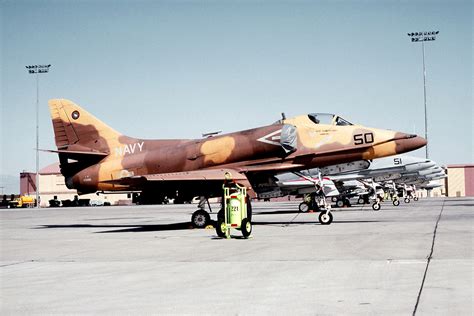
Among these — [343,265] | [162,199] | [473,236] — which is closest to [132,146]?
[162,199]

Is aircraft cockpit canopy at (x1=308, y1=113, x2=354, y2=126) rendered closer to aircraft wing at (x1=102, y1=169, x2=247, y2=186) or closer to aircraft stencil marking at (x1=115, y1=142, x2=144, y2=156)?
Answer: aircraft wing at (x1=102, y1=169, x2=247, y2=186)

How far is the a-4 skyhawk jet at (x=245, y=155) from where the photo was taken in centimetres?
2064

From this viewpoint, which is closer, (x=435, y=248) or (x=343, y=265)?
(x=343, y=265)

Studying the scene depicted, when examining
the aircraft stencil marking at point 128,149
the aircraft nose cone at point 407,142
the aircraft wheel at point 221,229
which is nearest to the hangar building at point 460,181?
the aircraft nose cone at point 407,142

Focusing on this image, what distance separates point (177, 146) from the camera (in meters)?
22.5

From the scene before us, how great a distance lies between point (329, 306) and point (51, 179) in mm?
110478

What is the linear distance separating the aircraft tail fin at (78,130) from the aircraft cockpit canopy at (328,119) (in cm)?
797

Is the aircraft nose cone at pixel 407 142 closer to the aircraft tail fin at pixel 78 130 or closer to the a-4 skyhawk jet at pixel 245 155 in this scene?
the a-4 skyhawk jet at pixel 245 155

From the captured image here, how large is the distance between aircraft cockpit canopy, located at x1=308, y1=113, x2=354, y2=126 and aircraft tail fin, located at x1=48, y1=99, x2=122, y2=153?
314 inches

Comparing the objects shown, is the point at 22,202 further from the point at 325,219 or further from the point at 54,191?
the point at 325,219

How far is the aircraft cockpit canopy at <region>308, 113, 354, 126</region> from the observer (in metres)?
21.2

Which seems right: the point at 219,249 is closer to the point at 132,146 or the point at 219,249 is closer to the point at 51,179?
the point at 132,146

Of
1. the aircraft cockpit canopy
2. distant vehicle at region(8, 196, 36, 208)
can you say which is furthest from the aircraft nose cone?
distant vehicle at region(8, 196, 36, 208)

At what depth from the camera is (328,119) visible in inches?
839
